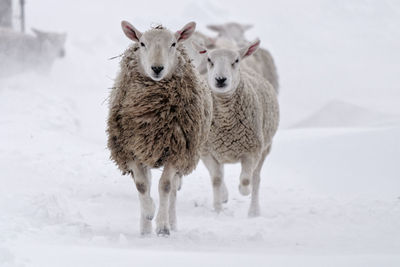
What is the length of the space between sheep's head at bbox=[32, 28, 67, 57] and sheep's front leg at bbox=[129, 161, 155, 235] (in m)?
13.3

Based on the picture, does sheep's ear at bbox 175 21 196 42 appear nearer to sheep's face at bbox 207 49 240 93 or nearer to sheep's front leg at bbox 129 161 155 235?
sheep's face at bbox 207 49 240 93

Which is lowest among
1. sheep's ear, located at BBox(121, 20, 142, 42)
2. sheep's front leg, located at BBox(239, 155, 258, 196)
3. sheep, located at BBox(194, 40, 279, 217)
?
sheep's front leg, located at BBox(239, 155, 258, 196)

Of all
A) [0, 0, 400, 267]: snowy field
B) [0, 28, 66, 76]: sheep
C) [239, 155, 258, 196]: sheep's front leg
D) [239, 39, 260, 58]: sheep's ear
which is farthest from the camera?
[0, 28, 66, 76]: sheep

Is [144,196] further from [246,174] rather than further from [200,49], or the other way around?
[200,49]

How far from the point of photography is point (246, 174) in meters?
5.61

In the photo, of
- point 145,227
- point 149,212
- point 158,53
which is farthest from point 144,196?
point 158,53

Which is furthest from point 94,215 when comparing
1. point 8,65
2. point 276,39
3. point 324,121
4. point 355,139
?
point 276,39

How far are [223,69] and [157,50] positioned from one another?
3.85 feet

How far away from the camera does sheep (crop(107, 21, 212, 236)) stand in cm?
440

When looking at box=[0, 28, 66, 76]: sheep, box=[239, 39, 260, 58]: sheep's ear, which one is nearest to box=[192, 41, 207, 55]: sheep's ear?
box=[239, 39, 260, 58]: sheep's ear

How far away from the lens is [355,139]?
9406 mm

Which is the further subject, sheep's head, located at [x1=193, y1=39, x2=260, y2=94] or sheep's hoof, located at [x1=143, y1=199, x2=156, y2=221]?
sheep's head, located at [x1=193, y1=39, x2=260, y2=94]

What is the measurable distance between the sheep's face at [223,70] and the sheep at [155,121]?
71 centimetres

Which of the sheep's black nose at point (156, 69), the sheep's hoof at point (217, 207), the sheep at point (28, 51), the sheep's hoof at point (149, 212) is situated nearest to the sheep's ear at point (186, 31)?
the sheep's black nose at point (156, 69)
